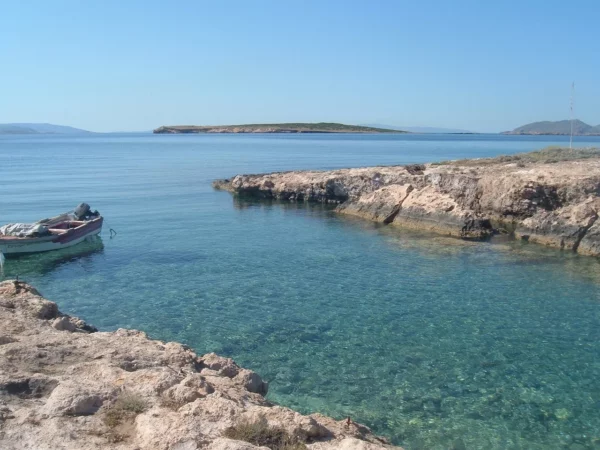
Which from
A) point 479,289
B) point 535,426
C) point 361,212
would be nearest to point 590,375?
point 535,426

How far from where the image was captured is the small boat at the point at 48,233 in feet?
83.4

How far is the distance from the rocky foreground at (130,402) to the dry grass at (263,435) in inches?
0.8

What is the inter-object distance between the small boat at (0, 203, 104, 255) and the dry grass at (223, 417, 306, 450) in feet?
72.5

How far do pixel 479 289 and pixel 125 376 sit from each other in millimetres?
14692

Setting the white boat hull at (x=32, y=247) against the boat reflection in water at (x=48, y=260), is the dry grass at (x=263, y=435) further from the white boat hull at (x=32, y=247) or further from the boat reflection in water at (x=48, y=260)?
the white boat hull at (x=32, y=247)

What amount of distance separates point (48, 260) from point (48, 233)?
1.86m

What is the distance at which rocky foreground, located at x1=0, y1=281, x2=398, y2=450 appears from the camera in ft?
22.4

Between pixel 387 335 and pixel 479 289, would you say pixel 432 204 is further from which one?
pixel 387 335

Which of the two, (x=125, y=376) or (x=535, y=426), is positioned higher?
(x=125, y=376)

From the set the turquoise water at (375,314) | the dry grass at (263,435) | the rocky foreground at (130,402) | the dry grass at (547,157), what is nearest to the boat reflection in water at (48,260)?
the turquoise water at (375,314)

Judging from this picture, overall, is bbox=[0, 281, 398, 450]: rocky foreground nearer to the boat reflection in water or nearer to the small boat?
the boat reflection in water

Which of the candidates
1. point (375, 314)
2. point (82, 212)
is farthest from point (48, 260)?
point (375, 314)

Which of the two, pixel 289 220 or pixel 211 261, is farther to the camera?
pixel 289 220

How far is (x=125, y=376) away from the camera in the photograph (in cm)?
866
